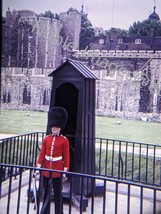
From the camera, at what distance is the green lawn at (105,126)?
416 centimetres

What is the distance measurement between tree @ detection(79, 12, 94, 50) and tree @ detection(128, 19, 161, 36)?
26.0 inches

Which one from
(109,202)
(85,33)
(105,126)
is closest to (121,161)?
(109,202)

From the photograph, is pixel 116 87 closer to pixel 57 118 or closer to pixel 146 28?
pixel 146 28

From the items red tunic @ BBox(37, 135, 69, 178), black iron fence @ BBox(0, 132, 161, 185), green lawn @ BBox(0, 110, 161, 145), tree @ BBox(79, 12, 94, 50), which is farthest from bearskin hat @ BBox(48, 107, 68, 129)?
tree @ BBox(79, 12, 94, 50)

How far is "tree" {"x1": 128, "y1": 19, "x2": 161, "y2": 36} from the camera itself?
3.98 metres

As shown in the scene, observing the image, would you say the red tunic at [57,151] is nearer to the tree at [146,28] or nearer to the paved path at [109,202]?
the paved path at [109,202]

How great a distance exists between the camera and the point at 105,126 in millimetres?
4699

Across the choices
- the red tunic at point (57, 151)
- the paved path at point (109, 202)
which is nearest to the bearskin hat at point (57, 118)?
the red tunic at point (57, 151)

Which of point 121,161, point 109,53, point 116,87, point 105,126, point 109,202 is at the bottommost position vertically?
point 109,202

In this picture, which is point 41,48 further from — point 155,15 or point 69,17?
point 155,15

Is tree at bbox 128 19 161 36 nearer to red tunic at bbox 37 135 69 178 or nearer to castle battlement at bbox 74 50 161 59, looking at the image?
castle battlement at bbox 74 50 161 59

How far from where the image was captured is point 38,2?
13.7 feet

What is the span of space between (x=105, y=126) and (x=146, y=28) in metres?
1.68

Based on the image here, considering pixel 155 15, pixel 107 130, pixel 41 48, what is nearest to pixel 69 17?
pixel 41 48
